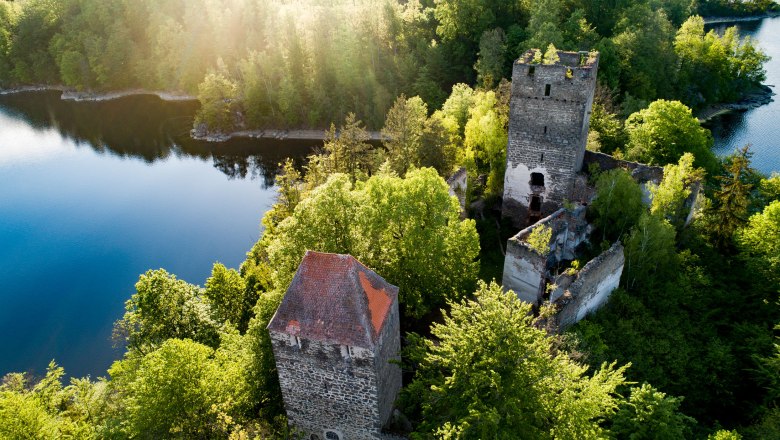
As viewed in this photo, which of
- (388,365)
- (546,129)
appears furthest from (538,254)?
(388,365)

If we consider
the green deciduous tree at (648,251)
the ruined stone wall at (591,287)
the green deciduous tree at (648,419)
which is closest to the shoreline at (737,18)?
the green deciduous tree at (648,251)

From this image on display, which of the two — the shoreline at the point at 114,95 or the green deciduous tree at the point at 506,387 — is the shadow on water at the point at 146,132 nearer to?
the shoreline at the point at 114,95

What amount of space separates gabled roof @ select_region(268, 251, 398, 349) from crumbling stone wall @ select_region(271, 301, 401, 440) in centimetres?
33

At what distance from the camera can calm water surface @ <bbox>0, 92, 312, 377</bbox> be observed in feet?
113

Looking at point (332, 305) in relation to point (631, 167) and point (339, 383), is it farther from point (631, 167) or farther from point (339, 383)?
point (631, 167)

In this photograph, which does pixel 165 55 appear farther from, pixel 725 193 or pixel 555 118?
pixel 725 193

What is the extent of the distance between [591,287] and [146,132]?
5618cm

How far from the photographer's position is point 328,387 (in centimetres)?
1719

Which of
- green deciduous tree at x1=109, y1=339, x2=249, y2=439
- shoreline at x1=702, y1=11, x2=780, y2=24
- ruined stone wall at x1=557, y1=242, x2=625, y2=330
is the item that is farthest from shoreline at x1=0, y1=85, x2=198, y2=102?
shoreline at x1=702, y1=11, x2=780, y2=24

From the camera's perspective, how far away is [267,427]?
19.0m

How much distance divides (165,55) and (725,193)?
6911 centimetres

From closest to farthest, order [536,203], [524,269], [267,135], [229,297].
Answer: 1. [524,269]
2. [229,297]
3. [536,203]
4. [267,135]

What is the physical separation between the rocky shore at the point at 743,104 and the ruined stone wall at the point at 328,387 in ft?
178

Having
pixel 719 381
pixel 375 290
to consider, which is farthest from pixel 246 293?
pixel 719 381
